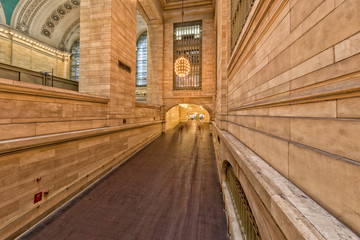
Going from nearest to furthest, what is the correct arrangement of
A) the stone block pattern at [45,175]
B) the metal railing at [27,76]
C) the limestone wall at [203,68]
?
1. the stone block pattern at [45,175]
2. the metal railing at [27,76]
3. the limestone wall at [203,68]

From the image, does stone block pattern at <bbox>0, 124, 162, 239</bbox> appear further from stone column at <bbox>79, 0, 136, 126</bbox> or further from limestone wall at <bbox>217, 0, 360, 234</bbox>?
limestone wall at <bbox>217, 0, 360, 234</bbox>

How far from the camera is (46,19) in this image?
12859 mm

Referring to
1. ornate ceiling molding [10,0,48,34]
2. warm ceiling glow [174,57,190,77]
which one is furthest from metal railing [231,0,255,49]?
ornate ceiling molding [10,0,48,34]

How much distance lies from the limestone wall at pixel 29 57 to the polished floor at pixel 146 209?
1449 centimetres

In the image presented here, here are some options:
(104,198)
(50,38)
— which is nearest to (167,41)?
(50,38)

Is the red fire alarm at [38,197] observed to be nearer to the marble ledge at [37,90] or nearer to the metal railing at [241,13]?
the marble ledge at [37,90]

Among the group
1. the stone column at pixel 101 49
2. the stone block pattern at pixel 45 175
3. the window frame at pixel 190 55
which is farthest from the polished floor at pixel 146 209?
the window frame at pixel 190 55

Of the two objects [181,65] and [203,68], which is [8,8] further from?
[203,68]

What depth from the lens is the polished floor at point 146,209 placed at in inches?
125

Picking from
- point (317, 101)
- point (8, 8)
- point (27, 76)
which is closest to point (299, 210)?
point (317, 101)

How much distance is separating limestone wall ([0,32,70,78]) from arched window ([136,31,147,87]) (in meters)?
8.30

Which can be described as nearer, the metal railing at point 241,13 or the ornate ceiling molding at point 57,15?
the metal railing at point 241,13

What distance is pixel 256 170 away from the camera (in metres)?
1.60

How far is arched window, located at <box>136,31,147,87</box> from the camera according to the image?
19.9 meters
